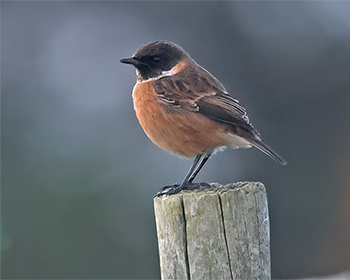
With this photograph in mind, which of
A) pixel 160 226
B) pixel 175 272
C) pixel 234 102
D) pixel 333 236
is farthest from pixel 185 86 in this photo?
pixel 333 236

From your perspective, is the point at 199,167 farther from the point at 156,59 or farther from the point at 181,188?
the point at 156,59

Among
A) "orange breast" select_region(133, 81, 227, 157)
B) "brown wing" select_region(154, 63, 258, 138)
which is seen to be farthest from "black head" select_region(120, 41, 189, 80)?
"orange breast" select_region(133, 81, 227, 157)

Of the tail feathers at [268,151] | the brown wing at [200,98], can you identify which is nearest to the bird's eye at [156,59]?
the brown wing at [200,98]

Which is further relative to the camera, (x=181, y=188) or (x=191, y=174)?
(x=191, y=174)

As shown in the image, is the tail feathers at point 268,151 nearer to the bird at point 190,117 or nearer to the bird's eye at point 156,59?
the bird at point 190,117

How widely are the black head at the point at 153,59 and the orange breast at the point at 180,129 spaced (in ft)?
1.02

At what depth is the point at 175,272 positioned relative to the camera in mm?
2666

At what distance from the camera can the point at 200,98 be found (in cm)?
363

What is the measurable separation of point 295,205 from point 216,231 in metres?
3.23

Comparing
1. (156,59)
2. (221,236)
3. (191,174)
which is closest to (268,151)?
(191,174)

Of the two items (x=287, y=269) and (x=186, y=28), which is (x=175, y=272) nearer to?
(x=287, y=269)

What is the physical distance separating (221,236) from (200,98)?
1.42m

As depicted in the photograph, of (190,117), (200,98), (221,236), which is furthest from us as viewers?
(200,98)

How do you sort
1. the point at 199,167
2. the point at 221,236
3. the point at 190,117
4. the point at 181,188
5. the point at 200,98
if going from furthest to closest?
the point at 199,167
the point at 200,98
the point at 190,117
the point at 181,188
the point at 221,236
